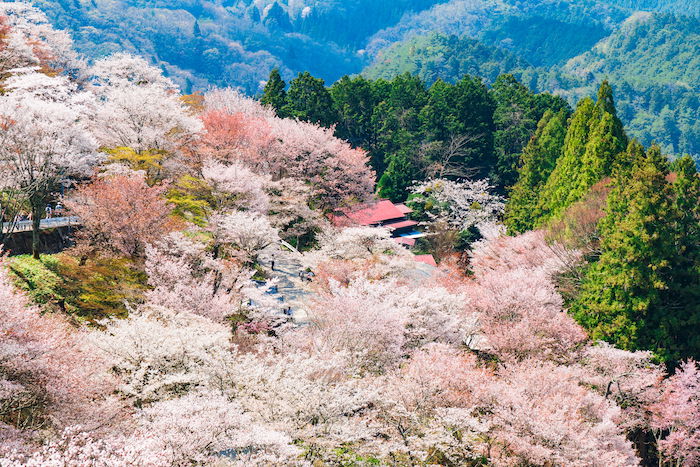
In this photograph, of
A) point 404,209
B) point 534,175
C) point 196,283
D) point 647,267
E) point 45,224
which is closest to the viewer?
point 196,283

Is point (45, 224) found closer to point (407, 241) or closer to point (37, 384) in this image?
point (37, 384)

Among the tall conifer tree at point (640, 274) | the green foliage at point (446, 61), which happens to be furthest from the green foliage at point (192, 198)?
the green foliage at point (446, 61)

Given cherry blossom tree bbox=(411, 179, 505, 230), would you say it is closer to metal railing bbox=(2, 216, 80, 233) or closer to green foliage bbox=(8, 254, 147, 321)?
metal railing bbox=(2, 216, 80, 233)

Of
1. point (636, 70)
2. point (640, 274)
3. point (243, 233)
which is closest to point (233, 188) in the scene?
point (243, 233)

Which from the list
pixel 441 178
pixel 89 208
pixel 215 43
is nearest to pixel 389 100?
pixel 441 178

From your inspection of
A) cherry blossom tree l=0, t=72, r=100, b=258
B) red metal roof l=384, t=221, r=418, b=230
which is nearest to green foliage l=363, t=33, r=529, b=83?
red metal roof l=384, t=221, r=418, b=230

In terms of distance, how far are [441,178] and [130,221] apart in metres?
36.3

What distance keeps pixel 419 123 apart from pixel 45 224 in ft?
127

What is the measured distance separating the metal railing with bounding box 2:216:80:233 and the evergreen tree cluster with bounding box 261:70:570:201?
27.2m

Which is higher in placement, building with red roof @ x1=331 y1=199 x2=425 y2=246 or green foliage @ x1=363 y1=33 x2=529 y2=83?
green foliage @ x1=363 y1=33 x2=529 y2=83

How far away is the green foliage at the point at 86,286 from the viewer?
1972 centimetres

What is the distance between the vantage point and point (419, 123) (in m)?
55.9

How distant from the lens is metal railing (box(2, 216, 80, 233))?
24.3m

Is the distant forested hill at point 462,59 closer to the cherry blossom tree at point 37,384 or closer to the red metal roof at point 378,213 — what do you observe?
the red metal roof at point 378,213
